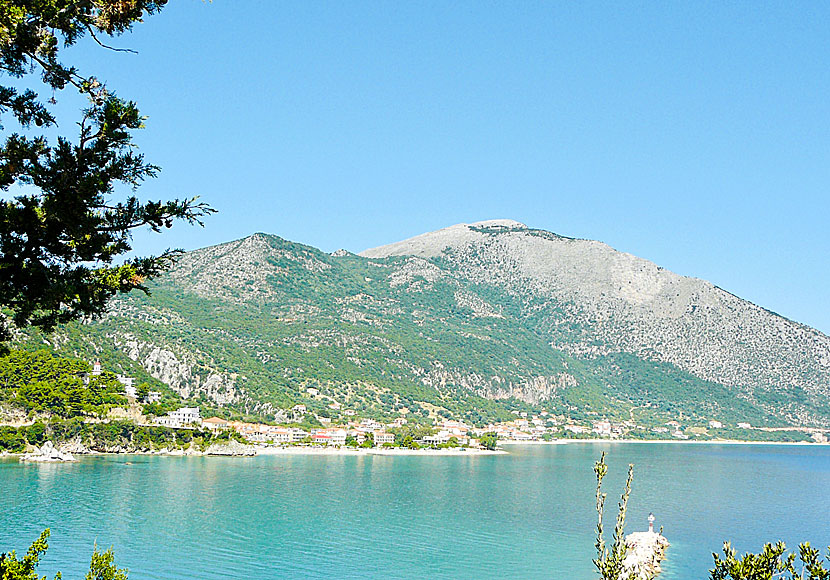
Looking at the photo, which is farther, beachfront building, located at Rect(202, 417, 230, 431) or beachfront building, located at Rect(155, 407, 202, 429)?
beachfront building, located at Rect(202, 417, 230, 431)

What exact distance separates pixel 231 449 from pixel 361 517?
49.7 meters

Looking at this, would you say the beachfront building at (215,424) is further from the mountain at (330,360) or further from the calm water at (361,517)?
the mountain at (330,360)

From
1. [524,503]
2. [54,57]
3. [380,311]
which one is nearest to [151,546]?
[524,503]

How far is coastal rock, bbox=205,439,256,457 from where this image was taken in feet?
298

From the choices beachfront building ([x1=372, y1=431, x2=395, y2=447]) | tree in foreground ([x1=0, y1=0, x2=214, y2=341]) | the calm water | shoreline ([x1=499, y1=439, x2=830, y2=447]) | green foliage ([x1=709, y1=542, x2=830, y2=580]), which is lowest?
shoreline ([x1=499, y1=439, x2=830, y2=447])

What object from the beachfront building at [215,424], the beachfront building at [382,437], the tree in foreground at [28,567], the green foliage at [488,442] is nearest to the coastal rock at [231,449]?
the beachfront building at [215,424]

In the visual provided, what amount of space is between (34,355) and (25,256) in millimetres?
90549

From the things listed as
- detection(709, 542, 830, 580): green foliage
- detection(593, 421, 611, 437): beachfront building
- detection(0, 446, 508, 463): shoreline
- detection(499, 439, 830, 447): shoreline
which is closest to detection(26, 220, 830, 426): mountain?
detection(593, 421, 611, 437): beachfront building

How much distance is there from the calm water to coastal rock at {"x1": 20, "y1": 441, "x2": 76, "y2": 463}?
2.27 metres

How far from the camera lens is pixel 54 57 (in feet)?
26.8

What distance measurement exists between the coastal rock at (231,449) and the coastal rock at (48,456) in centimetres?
2016

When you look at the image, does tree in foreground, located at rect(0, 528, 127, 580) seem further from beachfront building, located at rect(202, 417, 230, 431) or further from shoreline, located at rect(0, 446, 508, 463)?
beachfront building, located at rect(202, 417, 230, 431)

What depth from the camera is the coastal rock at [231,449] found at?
90750 millimetres

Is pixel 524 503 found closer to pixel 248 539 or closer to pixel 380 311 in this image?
pixel 248 539
